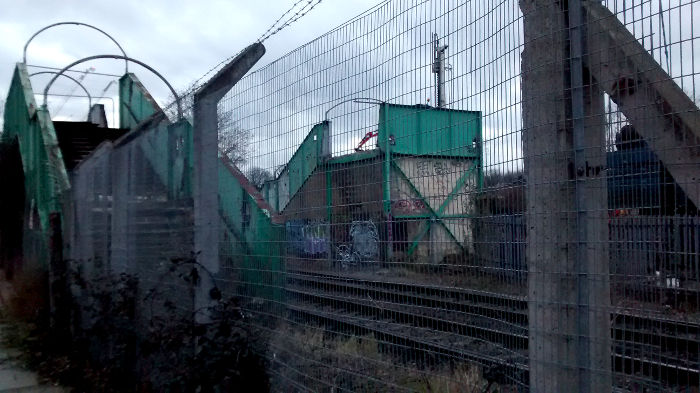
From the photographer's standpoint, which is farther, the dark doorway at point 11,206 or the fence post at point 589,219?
the dark doorway at point 11,206

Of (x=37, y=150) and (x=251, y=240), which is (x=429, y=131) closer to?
(x=251, y=240)

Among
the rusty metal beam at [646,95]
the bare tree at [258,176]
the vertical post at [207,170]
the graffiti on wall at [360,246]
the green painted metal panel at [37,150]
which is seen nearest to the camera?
the rusty metal beam at [646,95]

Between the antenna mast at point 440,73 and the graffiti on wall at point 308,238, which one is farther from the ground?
the antenna mast at point 440,73

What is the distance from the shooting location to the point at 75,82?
16.7 m

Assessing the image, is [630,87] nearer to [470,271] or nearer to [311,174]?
[470,271]

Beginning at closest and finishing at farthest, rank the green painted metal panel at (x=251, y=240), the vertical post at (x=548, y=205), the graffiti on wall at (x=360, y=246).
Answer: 1. the vertical post at (x=548, y=205)
2. the graffiti on wall at (x=360, y=246)
3. the green painted metal panel at (x=251, y=240)

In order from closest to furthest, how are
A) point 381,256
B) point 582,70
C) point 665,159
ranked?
point 665,159, point 582,70, point 381,256

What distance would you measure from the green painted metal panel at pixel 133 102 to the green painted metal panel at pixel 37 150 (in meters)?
1.36

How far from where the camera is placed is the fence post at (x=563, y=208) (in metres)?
2.58

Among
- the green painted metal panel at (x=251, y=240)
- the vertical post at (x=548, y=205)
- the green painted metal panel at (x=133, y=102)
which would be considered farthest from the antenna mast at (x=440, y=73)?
the green painted metal panel at (x=133, y=102)

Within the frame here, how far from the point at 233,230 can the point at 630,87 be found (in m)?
3.25

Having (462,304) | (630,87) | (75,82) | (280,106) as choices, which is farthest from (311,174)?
(75,82)

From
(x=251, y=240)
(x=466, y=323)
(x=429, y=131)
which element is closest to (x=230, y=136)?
(x=251, y=240)

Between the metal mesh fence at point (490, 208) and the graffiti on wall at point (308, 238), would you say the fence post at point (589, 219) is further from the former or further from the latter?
the graffiti on wall at point (308, 238)
